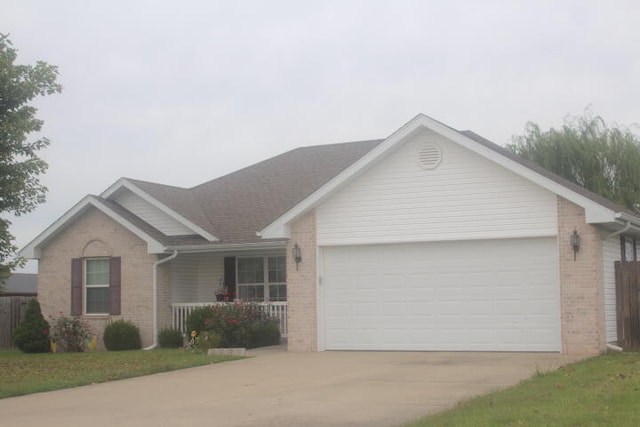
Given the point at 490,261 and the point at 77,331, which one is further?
the point at 77,331

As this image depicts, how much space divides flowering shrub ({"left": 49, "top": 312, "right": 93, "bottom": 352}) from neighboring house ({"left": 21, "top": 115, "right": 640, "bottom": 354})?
47 cm

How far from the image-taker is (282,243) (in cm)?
2325

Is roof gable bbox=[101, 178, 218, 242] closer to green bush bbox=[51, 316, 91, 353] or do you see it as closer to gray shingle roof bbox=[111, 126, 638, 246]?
gray shingle roof bbox=[111, 126, 638, 246]

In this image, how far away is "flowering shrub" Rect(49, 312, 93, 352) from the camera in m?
24.7

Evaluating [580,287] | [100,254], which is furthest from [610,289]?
[100,254]

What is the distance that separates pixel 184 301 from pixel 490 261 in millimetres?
9772

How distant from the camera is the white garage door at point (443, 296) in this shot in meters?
18.9

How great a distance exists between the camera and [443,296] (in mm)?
19875

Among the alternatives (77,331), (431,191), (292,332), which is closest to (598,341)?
(431,191)

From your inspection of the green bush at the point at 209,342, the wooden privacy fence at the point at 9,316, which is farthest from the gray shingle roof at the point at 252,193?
the wooden privacy fence at the point at 9,316

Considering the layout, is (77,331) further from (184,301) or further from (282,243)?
(282,243)

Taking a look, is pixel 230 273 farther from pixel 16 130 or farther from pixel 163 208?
pixel 16 130

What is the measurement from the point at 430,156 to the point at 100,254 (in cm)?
1032

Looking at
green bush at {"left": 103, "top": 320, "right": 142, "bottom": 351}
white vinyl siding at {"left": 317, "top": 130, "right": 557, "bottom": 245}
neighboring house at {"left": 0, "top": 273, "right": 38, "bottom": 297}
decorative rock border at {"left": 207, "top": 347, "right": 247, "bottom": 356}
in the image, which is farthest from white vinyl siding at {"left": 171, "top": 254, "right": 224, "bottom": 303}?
neighboring house at {"left": 0, "top": 273, "right": 38, "bottom": 297}
